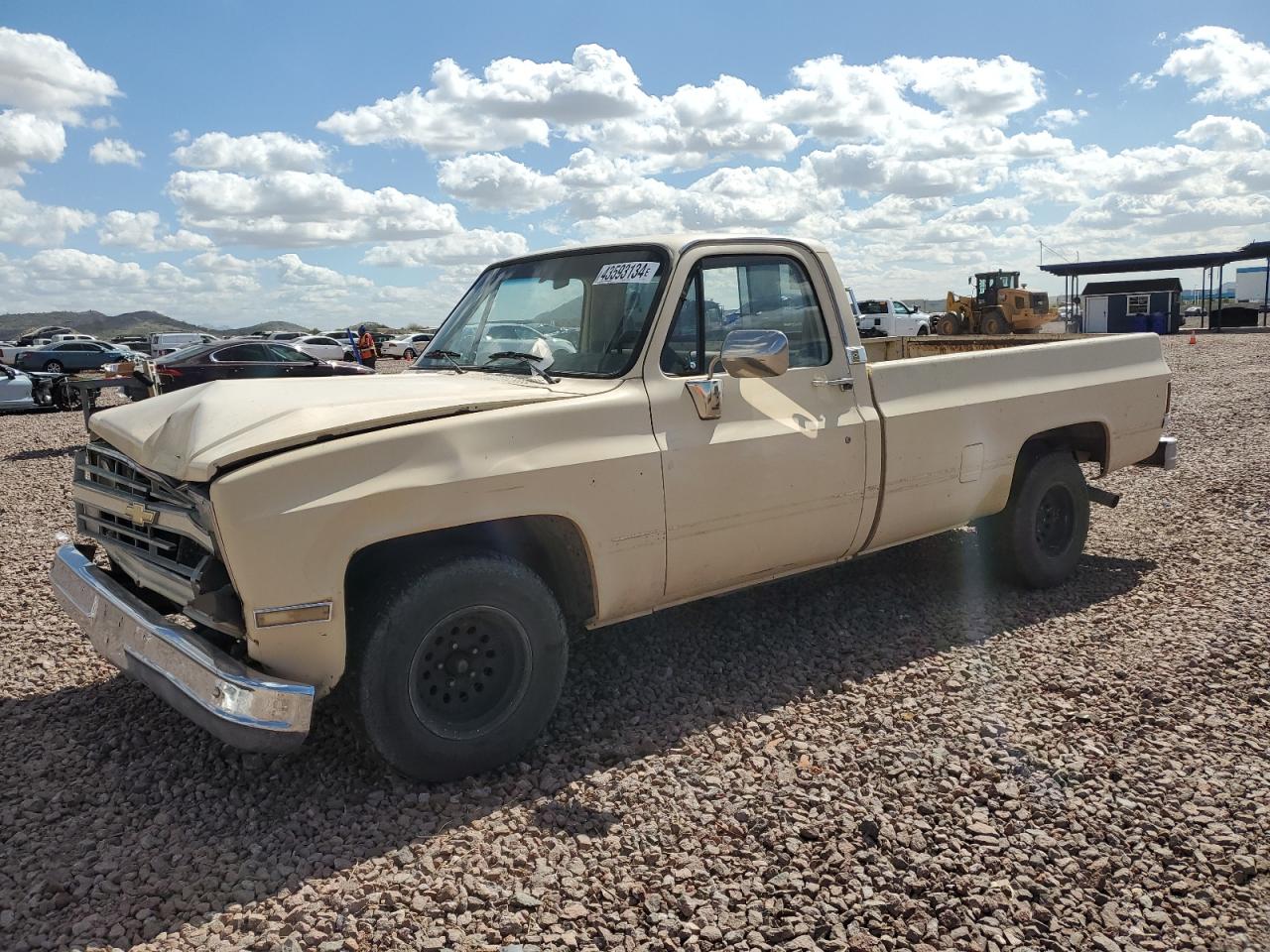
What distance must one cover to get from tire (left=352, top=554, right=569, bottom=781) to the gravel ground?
20cm

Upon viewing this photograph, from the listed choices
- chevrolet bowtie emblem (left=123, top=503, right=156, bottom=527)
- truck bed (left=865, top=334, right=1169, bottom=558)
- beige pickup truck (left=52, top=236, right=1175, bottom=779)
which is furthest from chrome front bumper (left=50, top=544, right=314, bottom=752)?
truck bed (left=865, top=334, right=1169, bottom=558)

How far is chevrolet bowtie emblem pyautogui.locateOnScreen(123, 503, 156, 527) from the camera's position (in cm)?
341

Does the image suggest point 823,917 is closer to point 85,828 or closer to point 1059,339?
point 85,828

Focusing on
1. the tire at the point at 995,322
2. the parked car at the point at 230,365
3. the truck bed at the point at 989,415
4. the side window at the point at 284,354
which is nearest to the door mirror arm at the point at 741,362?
the truck bed at the point at 989,415

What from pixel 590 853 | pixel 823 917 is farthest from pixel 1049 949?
pixel 590 853

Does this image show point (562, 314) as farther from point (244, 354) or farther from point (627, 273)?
point (244, 354)

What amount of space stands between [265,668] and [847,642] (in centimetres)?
290

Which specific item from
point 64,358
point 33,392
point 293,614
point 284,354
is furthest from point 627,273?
point 64,358

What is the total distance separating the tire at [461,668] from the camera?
3248mm

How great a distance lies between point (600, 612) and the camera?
3783 mm

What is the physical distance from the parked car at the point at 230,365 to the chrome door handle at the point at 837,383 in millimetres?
13331

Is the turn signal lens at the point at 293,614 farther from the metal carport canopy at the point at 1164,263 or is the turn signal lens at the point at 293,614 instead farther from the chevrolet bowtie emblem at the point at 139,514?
the metal carport canopy at the point at 1164,263

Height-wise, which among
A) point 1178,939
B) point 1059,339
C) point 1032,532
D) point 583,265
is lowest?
point 1178,939

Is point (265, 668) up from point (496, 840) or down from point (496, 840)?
up
